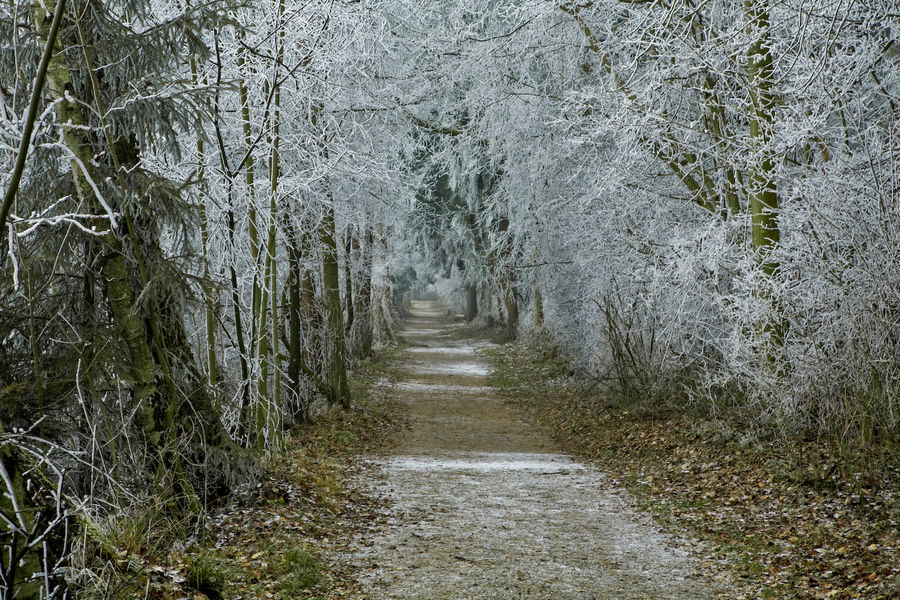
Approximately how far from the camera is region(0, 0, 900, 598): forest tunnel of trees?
537cm

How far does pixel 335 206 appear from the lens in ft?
39.9

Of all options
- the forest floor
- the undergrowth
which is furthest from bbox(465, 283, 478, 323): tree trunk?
the undergrowth

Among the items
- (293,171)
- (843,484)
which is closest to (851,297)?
(843,484)

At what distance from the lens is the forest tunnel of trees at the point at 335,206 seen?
5367 mm

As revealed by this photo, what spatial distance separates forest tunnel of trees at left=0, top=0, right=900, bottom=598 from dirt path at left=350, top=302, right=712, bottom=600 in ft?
5.01

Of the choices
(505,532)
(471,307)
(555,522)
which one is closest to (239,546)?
(505,532)

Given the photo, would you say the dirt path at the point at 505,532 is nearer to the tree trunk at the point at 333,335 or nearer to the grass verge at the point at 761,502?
the grass verge at the point at 761,502

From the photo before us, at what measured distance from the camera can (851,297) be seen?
6703 millimetres

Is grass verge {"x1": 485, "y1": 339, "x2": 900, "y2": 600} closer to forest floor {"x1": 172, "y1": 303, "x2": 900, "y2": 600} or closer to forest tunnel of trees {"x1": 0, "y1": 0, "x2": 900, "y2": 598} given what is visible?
forest floor {"x1": 172, "y1": 303, "x2": 900, "y2": 600}

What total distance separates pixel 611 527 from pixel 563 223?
347 inches

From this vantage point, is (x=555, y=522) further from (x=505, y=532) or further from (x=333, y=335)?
(x=333, y=335)

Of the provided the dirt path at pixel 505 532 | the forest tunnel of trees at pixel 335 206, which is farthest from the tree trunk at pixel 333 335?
the dirt path at pixel 505 532

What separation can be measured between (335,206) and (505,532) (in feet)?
21.4

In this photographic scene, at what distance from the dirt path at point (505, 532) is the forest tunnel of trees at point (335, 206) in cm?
153
